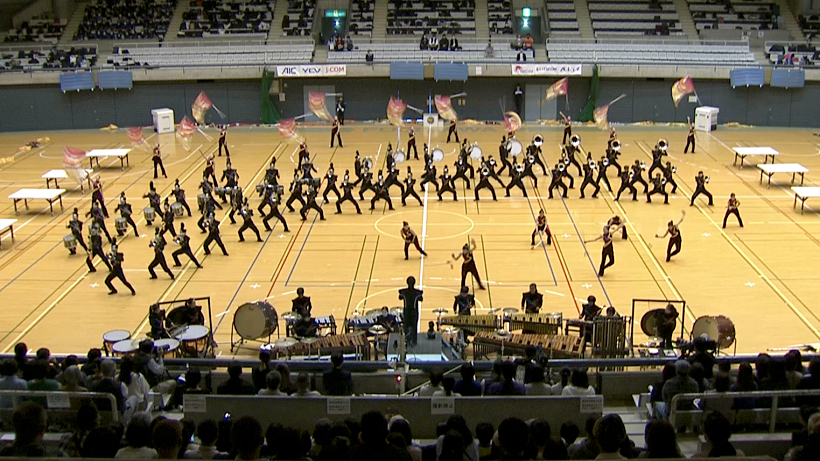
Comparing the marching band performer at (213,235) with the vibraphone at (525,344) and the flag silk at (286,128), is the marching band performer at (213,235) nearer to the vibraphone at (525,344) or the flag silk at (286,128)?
the vibraphone at (525,344)

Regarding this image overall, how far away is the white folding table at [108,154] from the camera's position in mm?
37888

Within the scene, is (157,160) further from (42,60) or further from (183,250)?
(42,60)

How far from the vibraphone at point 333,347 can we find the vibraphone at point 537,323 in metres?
3.15

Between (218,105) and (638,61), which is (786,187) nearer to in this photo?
(638,61)

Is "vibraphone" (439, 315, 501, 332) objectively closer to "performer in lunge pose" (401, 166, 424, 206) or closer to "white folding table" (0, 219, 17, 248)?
"performer in lunge pose" (401, 166, 424, 206)

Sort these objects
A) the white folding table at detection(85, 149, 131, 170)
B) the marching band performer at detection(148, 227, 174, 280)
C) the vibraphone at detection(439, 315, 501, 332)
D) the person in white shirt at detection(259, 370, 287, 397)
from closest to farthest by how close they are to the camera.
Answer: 1. the person in white shirt at detection(259, 370, 287, 397)
2. the vibraphone at detection(439, 315, 501, 332)
3. the marching band performer at detection(148, 227, 174, 280)
4. the white folding table at detection(85, 149, 131, 170)

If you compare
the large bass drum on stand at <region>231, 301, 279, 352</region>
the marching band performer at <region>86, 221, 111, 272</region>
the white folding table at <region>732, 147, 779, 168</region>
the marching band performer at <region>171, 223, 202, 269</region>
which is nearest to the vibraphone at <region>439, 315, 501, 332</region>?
the large bass drum on stand at <region>231, 301, 279, 352</region>

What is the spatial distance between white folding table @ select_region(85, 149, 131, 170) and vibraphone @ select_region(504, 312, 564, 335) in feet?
77.3

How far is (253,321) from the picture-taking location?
17.8 metres

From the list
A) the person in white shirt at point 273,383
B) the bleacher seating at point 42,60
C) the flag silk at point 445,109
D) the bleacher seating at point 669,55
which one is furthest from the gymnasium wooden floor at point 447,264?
the bleacher seating at point 42,60

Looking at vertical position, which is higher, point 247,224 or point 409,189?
point 409,189

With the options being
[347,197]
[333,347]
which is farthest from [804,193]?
[333,347]

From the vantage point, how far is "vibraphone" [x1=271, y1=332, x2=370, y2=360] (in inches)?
659

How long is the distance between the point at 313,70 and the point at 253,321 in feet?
105
